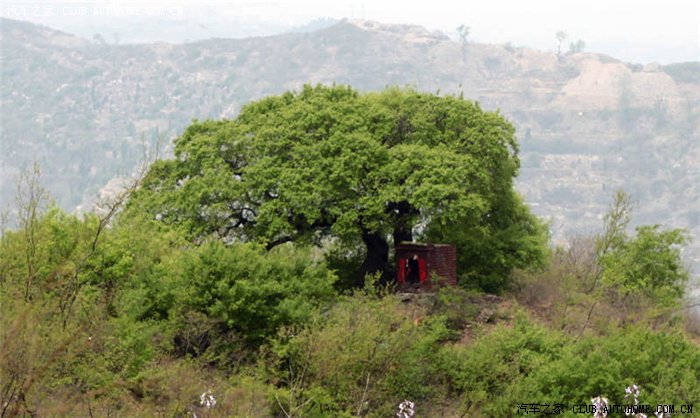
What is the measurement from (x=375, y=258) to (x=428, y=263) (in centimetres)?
218

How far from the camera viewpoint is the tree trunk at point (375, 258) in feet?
105

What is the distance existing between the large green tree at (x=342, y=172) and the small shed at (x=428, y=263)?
2.68 feet

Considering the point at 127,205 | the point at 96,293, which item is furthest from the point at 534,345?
the point at 127,205

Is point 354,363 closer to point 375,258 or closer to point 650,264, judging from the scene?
point 375,258

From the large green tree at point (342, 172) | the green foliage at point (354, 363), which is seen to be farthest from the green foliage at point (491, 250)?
the green foliage at point (354, 363)

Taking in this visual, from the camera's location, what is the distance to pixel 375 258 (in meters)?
32.2

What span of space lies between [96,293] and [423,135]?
13065 millimetres

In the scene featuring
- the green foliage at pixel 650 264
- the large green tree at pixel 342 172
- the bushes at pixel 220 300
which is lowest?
the green foliage at pixel 650 264

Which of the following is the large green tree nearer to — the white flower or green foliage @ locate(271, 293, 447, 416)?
green foliage @ locate(271, 293, 447, 416)

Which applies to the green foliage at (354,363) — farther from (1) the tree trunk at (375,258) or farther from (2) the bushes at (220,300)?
(1) the tree trunk at (375,258)

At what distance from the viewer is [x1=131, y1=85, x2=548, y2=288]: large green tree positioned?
3025 centimetres

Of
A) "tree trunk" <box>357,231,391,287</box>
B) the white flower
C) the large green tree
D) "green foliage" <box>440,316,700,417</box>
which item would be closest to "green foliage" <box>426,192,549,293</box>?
the large green tree

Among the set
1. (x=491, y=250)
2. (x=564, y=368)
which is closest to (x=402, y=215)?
(x=491, y=250)

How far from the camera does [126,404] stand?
61.4ft
